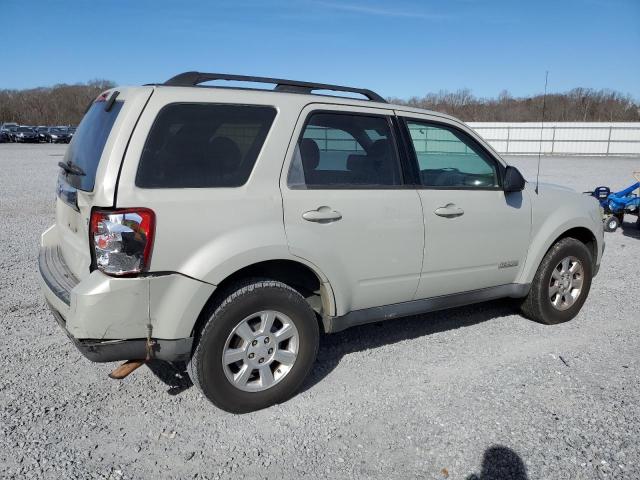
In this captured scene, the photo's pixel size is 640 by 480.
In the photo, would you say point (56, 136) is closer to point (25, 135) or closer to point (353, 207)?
point (25, 135)

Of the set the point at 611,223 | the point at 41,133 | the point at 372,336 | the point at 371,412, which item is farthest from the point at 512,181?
the point at 41,133

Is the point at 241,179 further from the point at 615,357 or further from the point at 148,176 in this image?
the point at 615,357

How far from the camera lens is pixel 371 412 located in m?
3.40

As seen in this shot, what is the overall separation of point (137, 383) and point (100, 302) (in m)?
1.13

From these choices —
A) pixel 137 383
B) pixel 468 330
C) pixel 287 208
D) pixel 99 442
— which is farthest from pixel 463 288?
pixel 99 442

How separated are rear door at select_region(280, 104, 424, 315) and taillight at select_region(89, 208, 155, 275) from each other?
85cm

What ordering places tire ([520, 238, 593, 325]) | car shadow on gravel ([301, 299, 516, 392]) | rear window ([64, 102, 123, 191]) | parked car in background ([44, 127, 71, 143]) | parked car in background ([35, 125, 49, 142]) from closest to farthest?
rear window ([64, 102, 123, 191])
car shadow on gravel ([301, 299, 516, 392])
tire ([520, 238, 593, 325])
parked car in background ([44, 127, 71, 143])
parked car in background ([35, 125, 49, 142])

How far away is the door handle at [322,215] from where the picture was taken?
132 inches

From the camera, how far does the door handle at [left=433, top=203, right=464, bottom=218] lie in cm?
395

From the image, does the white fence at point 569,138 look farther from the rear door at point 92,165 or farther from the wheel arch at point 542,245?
A: the rear door at point 92,165

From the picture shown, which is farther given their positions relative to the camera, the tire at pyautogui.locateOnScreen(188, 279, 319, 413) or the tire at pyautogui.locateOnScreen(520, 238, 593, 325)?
the tire at pyautogui.locateOnScreen(520, 238, 593, 325)

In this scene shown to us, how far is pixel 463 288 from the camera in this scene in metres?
4.30

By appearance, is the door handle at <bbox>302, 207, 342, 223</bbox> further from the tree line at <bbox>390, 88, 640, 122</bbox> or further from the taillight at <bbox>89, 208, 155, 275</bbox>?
the tree line at <bbox>390, 88, 640, 122</bbox>

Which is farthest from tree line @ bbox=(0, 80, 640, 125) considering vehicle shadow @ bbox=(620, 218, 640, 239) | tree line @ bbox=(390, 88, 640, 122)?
vehicle shadow @ bbox=(620, 218, 640, 239)
